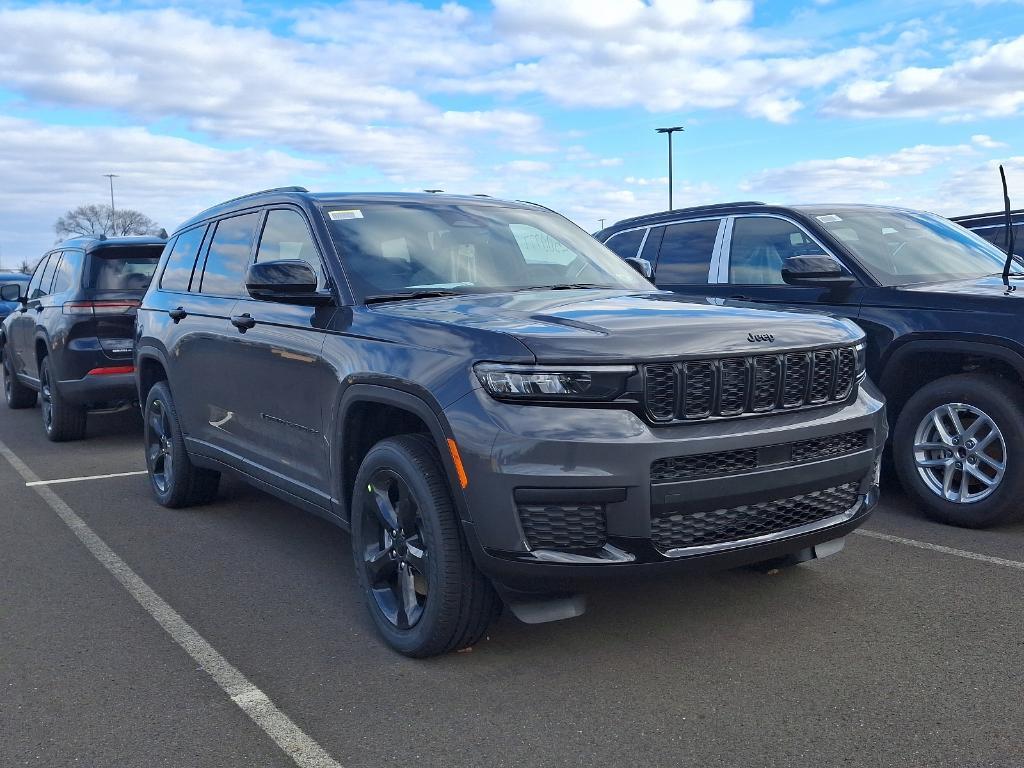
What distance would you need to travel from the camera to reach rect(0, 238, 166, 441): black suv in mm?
9109

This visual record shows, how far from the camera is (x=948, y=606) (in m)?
4.27

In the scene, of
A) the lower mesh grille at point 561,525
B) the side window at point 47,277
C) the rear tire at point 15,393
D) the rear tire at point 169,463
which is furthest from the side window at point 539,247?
the rear tire at point 15,393

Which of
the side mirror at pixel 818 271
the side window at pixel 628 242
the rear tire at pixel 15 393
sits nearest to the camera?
the side mirror at pixel 818 271

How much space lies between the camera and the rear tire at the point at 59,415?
935 centimetres

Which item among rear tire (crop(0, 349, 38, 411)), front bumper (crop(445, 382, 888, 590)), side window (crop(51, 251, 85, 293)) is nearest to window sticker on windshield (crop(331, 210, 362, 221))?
front bumper (crop(445, 382, 888, 590))

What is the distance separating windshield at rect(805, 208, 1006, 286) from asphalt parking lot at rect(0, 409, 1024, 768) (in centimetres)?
171

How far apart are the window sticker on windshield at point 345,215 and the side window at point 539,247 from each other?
2.60 ft

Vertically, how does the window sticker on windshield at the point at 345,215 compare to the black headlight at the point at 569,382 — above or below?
above

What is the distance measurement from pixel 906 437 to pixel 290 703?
3822 mm

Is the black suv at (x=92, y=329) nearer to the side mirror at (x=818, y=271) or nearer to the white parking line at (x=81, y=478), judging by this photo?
the white parking line at (x=81, y=478)

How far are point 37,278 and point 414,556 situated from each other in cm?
885

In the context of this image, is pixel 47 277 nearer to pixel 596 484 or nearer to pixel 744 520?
pixel 596 484

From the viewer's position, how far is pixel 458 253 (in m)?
4.75

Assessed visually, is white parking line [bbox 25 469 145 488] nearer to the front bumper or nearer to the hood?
the hood
